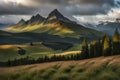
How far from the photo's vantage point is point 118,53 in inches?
5748

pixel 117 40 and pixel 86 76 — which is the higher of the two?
pixel 117 40

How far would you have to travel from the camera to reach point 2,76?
12212 centimetres

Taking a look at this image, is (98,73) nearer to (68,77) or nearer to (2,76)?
(68,77)

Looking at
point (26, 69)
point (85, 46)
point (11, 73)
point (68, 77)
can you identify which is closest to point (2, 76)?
point (11, 73)

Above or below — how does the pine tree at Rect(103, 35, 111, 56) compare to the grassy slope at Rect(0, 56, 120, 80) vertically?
above

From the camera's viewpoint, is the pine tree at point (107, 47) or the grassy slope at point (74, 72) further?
the pine tree at point (107, 47)

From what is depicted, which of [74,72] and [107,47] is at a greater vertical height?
[107,47]

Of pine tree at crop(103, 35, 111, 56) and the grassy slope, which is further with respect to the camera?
pine tree at crop(103, 35, 111, 56)

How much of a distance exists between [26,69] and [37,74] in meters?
15.7

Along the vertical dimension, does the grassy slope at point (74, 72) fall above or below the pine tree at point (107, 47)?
below

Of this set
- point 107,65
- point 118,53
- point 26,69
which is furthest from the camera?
point 118,53

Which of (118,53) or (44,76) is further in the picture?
(118,53)

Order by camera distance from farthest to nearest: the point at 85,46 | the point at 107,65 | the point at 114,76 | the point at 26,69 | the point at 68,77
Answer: the point at 85,46 < the point at 26,69 < the point at 107,65 < the point at 68,77 < the point at 114,76

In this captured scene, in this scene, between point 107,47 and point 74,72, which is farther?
point 107,47
